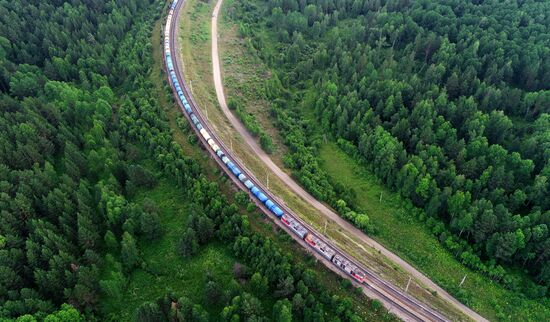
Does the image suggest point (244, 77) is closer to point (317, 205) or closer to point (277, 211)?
point (317, 205)

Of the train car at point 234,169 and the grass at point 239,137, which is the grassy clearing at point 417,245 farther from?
the train car at point 234,169

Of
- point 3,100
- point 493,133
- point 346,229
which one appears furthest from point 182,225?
point 493,133

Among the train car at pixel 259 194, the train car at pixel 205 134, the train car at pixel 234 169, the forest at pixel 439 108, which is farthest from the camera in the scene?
the train car at pixel 205 134

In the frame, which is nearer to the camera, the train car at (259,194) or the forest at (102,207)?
the forest at (102,207)

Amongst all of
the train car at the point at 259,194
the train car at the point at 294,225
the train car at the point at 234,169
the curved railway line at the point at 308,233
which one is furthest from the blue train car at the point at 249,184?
the train car at the point at 294,225

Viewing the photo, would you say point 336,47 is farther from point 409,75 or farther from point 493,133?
point 493,133

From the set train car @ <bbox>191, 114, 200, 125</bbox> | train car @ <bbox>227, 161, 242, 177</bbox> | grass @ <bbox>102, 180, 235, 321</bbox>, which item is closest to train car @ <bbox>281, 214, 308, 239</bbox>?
grass @ <bbox>102, 180, 235, 321</bbox>
